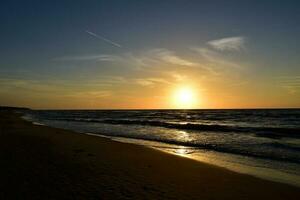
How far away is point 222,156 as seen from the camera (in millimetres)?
15797

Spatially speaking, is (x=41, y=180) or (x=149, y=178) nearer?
(x=41, y=180)

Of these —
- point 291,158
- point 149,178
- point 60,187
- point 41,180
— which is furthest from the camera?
point 291,158

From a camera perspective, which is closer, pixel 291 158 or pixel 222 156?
pixel 291 158

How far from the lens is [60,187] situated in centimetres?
Answer: 796

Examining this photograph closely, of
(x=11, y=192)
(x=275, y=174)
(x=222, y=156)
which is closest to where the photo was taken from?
(x=11, y=192)

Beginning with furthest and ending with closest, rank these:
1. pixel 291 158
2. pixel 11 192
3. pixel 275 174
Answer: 1. pixel 291 158
2. pixel 275 174
3. pixel 11 192

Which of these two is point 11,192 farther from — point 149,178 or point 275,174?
point 275,174

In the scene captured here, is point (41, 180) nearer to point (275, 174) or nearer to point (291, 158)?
point (275, 174)

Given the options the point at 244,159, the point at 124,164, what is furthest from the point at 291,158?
the point at 124,164

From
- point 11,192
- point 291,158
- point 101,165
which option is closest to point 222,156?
point 291,158

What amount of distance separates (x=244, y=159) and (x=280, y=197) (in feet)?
22.1

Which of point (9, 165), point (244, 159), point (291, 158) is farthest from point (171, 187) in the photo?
point (291, 158)

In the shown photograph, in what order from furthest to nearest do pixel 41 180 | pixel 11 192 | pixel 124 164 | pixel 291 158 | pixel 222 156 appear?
pixel 222 156
pixel 291 158
pixel 124 164
pixel 41 180
pixel 11 192

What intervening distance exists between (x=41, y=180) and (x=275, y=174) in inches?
329
